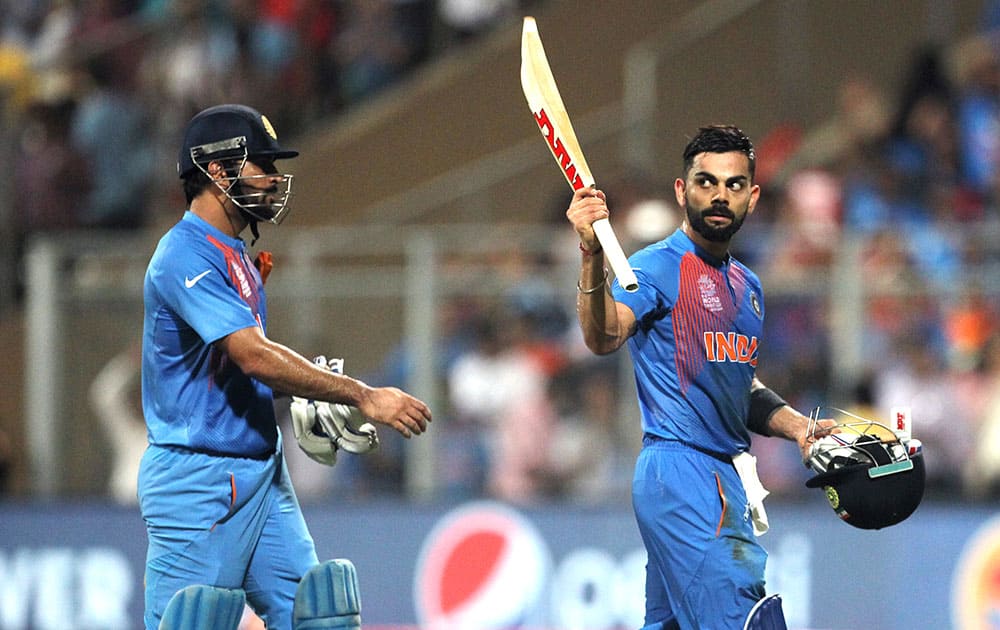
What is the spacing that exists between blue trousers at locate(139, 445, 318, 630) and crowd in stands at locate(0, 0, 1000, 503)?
4.74m

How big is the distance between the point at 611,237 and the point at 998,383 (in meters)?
5.29

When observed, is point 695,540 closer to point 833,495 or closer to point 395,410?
point 833,495

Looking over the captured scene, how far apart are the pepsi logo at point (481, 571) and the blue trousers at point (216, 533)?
16.2ft

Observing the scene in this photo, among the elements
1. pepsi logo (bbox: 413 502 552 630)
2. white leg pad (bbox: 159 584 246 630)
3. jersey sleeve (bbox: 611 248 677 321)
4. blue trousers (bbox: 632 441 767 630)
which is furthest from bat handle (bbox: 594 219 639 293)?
pepsi logo (bbox: 413 502 552 630)

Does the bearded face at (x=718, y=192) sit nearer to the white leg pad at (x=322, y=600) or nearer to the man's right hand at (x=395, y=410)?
the man's right hand at (x=395, y=410)

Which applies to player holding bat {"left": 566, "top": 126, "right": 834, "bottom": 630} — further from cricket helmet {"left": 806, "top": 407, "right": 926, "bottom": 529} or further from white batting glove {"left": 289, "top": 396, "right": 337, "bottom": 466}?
white batting glove {"left": 289, "top": 396, "right": 337, "bottom": 466}

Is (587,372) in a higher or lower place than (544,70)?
lower

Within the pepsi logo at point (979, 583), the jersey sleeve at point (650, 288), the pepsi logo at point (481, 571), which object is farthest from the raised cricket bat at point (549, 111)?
the pepsi logo at point (481, 571)

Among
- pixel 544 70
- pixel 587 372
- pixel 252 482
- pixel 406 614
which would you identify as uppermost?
pixel 544 70

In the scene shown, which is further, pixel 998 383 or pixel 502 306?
pixel 502 306

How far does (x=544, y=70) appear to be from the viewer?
6055 mm

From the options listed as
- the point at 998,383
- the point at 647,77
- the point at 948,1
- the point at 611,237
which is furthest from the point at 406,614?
the point at 948,1

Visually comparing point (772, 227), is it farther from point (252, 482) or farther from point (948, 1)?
point (252, 482)

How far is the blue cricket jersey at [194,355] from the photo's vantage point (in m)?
5.79
